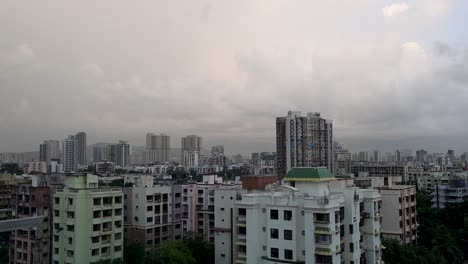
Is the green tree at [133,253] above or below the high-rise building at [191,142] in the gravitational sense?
below

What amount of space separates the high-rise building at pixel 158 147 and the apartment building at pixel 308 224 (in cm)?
13501

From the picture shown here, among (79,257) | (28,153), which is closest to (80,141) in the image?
(28,153)

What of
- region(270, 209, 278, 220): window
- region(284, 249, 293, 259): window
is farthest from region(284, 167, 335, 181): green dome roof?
region(284, 249, 293, 259): window

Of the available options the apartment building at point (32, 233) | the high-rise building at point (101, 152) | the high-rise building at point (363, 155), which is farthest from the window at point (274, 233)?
the high-rise building at point (363, 155)

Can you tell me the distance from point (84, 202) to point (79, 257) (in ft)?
10.2

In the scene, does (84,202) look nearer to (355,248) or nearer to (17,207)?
(17,207)

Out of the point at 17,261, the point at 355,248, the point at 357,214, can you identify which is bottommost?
the point at 17,261

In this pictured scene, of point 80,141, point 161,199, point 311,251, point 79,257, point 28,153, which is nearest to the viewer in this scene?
point 311,251

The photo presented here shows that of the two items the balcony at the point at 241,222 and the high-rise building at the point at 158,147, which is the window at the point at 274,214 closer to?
the balcony at the point at 241,222

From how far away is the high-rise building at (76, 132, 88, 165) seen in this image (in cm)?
10920

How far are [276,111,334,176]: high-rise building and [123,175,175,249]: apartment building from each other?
3177 cm

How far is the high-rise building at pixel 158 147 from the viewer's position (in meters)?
156

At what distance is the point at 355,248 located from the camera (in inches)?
848

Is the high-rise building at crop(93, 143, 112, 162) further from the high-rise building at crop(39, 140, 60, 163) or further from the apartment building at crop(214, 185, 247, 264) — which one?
the apartment building at crop(214, 185, 247, 264)
